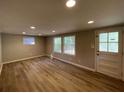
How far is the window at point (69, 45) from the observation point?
585cm

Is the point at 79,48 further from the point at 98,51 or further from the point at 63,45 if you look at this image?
the point at 63,45

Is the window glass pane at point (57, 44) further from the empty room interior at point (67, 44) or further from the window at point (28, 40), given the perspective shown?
the window at point (28, 40)

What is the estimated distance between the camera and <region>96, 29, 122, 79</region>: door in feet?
11.6

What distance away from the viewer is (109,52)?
12.7 feet

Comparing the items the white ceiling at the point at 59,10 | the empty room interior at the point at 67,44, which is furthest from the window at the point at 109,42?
the white ceiling at the point at 59,10

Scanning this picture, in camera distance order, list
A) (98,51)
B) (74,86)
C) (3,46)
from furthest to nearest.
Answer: (3,46), (98,51), (74,86)

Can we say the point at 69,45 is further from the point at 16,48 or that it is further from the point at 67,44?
the point at 16,48

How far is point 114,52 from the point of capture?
12.1 ft

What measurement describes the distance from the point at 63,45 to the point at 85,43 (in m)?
2.29

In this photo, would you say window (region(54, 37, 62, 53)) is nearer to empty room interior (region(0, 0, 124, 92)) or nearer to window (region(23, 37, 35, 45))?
empty room interior (region(0, 0, 124, 92))

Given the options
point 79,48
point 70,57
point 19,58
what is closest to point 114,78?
point 79,48

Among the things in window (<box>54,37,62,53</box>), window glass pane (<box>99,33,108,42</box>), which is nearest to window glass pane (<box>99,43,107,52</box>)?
window glass pane (<box>99,33,108,42</box>)

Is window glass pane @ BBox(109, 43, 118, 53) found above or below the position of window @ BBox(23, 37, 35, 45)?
below

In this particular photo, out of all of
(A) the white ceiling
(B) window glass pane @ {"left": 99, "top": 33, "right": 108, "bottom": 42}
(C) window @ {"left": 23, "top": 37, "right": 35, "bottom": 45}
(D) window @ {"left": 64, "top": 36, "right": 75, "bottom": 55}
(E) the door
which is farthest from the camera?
(C) window @ {"left": 23, "top": 37, "right": 35, "bottom": 45}
